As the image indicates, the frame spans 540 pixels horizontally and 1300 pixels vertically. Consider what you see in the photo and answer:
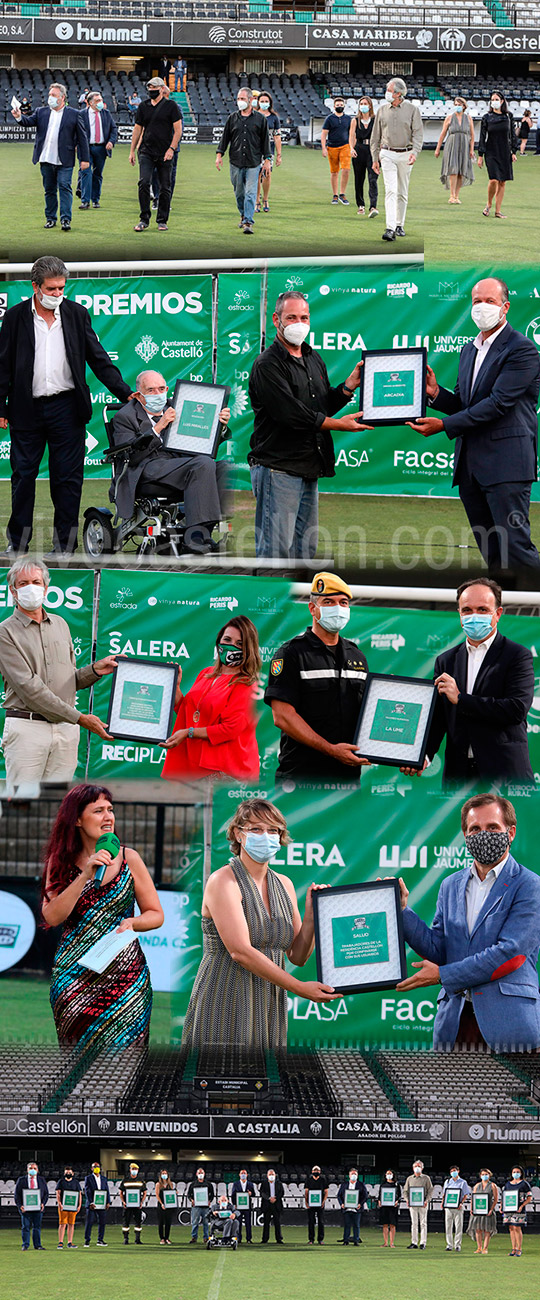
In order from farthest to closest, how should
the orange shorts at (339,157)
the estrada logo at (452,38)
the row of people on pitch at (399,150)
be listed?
1. the estrada logo at (452,38)
2. the orange shorts at (339,157)
3. the row of people on pitch at (399,150)

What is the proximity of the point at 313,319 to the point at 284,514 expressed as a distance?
10.4 feet

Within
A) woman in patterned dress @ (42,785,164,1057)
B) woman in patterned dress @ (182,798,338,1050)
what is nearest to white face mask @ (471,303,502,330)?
woman in patterned dress @ (182,798,338,1050)

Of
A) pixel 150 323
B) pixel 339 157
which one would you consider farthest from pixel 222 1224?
pixel 339 157

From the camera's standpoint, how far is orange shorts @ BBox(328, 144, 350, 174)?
1934 cm

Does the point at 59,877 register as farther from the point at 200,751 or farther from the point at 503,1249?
the point at 503,1249

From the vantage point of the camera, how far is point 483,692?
835cm

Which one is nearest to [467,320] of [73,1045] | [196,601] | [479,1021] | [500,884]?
[196,601]

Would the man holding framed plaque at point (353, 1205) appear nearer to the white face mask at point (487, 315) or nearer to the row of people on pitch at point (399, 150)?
the white face mask at point (487, 315)

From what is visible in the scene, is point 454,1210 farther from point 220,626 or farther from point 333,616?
point 333,616

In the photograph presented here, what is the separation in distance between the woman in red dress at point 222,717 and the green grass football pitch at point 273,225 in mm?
4569

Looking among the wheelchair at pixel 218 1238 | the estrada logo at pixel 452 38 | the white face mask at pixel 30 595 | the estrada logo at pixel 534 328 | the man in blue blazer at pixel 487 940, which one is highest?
the estrada logo at pixel 452 38

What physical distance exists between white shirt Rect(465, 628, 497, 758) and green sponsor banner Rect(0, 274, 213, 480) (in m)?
3.83

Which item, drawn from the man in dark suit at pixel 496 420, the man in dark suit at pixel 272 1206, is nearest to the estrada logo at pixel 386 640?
the man in dark suit at pixel 496 420

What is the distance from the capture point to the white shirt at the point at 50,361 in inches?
333
